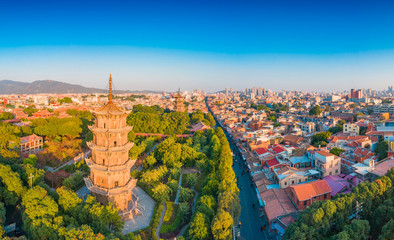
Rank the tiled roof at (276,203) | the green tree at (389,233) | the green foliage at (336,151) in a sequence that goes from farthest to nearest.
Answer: the green foliage at (336,151)
the tiled roof at (276,203)
the green tree at (389,233)

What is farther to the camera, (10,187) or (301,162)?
(301,162)

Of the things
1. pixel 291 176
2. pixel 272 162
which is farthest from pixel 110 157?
pixel 272 162

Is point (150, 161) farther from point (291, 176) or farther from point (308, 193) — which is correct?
point (308, 193)

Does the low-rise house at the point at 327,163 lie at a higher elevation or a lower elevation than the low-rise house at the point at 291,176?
higher

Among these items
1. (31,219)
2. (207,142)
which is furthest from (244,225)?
(207,142)

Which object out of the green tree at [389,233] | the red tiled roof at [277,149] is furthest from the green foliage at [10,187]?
the red tiled roof at [277,149]

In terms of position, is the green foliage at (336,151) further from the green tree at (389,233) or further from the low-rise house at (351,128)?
the green tree at (389,233)

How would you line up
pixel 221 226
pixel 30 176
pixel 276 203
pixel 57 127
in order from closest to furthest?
pixel 221 226 < pixel 30 176 < pixel 276 203 < pixel 57 127

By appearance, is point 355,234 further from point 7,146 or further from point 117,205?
point 7,146
